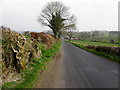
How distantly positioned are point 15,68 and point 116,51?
9783mm

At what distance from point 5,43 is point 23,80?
2444 millimetres

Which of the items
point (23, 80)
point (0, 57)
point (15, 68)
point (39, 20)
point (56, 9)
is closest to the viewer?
point (23, 80)

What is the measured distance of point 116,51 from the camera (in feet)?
31.5

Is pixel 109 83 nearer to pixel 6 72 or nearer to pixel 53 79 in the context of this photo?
pixel 53 79

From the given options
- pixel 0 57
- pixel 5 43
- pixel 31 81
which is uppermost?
pixel 5 43

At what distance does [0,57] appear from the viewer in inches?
178

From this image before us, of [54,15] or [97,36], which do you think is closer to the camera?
[54,15]

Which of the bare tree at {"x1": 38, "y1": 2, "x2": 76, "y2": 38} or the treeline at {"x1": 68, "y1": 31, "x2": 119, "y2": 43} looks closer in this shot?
the bare tree at {"x1": 38, "y1": 2, "x2": 76, "y2": 38}

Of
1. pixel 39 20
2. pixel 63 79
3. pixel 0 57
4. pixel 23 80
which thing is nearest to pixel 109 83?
pixel 63 79

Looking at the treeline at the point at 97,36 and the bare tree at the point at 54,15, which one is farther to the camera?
the treeline at the point at 97,36

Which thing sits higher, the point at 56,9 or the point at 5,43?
the point at 56,9

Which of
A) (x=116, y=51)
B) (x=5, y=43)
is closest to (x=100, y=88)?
(x=5, y=43)

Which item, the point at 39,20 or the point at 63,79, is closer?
the point at 63,79

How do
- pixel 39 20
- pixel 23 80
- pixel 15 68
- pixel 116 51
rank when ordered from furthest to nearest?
pixel 39 20
pixel 116 51
pixel 15 68
pixel 23 80
